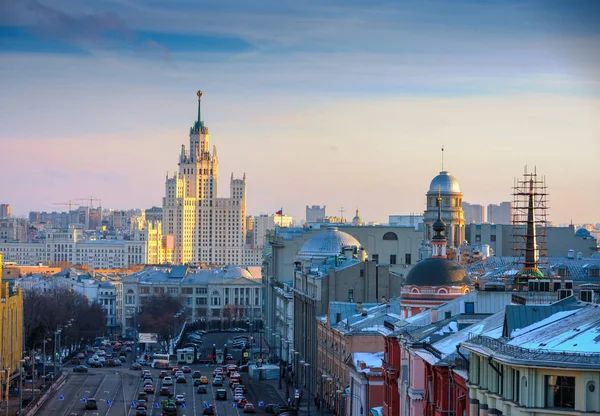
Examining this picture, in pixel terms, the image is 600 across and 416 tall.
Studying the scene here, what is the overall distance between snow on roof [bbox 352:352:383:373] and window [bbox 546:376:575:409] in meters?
42.8

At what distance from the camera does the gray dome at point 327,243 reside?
141 m

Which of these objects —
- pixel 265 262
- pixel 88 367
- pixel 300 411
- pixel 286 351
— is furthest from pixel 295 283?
pixel 265 262

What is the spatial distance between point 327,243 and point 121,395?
101ft

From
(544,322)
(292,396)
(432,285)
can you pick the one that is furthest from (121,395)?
(544,322)

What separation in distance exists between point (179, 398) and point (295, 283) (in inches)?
1066

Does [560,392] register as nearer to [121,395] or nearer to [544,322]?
[544,322]

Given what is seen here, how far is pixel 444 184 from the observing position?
170875 millimetres

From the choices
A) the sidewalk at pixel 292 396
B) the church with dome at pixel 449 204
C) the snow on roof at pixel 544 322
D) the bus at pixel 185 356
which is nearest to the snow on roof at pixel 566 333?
the snow on roof at pixel 544 322

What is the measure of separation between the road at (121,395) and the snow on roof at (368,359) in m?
17.5

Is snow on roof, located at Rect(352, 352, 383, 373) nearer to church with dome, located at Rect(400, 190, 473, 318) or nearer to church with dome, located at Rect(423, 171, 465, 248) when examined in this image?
church with dome, located at Rect(400, 190, 473, 318)

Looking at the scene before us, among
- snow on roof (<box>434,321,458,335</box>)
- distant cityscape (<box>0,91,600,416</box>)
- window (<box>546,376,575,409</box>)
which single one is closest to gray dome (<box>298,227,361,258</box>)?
distant cityscape (<box>0,91,600,416</box>)

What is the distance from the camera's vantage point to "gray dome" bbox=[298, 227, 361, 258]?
462 ft

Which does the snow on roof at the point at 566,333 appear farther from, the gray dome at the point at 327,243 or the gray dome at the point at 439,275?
the gray dome at the point at 327,243

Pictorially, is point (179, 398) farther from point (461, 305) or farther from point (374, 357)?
point (461, 305)
